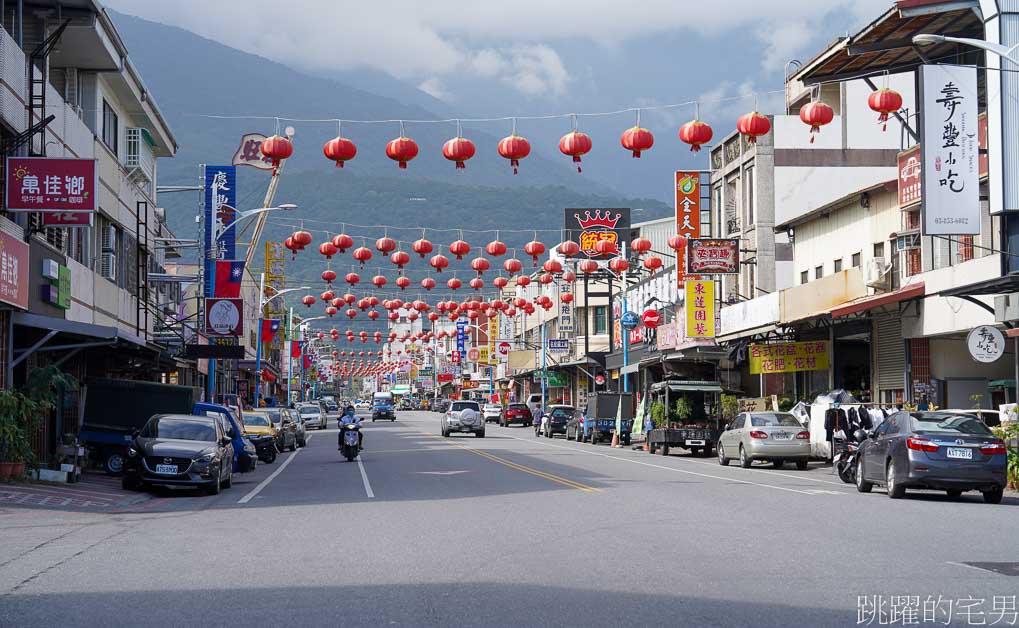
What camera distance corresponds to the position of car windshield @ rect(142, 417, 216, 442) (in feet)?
81.3

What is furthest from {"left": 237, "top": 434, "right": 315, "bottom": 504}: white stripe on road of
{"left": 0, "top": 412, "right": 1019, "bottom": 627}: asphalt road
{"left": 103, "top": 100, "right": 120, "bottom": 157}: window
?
{"left": 103, "top": 100, "right": 120, "bottom": 157}: window

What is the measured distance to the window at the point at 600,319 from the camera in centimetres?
9538

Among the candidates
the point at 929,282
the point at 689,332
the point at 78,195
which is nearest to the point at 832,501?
the point at 929,282

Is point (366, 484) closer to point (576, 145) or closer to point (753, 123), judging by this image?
point (576, 145)

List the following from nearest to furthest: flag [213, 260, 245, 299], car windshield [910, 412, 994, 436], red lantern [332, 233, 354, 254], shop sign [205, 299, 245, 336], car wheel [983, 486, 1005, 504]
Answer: car wheel [983, 486, 1005, 504] < car windshield [910, 412, 994, 436] < red lantern [332, 233, 354, 254] < shop sign [205, 299, 245, 336] < flag [213, 260, 245, 299]

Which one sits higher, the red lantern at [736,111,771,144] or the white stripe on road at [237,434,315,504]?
the red lantern at [736,111,771,144]

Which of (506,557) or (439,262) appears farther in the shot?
(439,262)

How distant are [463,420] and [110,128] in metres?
25.7

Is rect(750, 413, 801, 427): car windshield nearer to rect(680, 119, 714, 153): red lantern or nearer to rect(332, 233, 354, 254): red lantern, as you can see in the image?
rect(680, 119, 714, 153): red lantern

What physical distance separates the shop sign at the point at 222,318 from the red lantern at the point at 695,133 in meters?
20.3

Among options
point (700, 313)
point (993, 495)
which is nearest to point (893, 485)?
point (993, 495)

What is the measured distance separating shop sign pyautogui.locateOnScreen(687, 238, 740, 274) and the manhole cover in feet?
109

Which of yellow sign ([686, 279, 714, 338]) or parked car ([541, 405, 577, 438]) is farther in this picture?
parked car ([541, 405, 577, 438])

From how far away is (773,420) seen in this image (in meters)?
33.4
